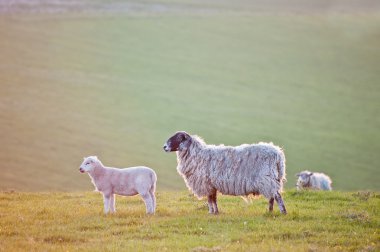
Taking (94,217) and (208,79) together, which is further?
(208,79)

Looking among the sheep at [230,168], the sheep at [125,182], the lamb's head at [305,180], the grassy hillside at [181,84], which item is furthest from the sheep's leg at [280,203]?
the grassy hillside at [181,84]

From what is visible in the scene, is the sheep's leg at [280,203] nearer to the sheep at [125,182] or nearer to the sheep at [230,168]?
the sheep at [230,168]

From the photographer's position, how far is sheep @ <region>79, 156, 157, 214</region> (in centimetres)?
1531

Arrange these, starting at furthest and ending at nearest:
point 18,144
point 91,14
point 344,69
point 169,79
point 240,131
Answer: point 91,14 → point 344,69 → point 169,79 → point 240,131 → point 18,144

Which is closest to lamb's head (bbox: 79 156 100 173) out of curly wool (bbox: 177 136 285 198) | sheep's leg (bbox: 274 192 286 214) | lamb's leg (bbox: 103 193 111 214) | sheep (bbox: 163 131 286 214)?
lamb's leg (bbox: 103 193 111 214)

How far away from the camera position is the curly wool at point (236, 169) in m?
14.9

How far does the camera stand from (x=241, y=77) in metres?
68.4

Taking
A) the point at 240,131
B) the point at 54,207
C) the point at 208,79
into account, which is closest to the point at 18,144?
the point at 240,131

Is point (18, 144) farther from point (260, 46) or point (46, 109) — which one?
point (260, 46)

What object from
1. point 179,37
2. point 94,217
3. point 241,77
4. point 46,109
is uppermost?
point 179,37

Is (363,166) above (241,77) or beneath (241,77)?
beneath

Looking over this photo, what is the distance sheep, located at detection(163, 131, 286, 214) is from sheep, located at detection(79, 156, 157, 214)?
1066 millimetres

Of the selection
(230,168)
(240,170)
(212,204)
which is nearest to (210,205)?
(212,204)

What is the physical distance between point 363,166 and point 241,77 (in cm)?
2092
